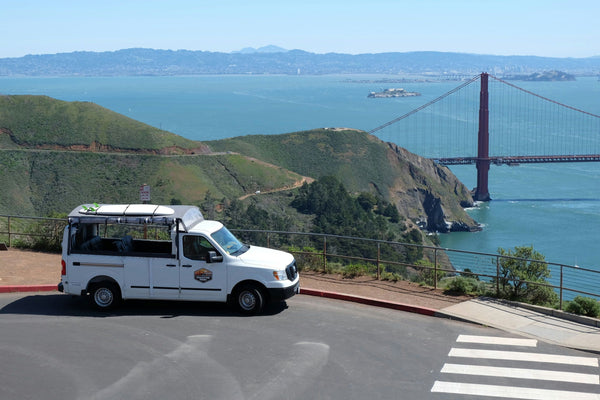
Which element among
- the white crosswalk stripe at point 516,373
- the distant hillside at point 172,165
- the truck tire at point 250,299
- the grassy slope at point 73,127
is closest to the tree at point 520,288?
the white crosswalk stripe at point 516,373

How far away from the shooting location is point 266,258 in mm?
12320

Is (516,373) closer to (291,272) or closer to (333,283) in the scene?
(291,272)

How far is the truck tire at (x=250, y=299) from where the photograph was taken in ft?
39.4

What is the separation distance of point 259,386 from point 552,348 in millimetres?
4495

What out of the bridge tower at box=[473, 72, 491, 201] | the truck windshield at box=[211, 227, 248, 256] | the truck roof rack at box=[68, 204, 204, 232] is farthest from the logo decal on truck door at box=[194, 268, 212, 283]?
the bridge tower at box=[473, 72, 491, 201]

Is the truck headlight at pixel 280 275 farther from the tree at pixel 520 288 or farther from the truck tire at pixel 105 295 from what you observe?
the tree at pixel 520 288

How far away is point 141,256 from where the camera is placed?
1216cm

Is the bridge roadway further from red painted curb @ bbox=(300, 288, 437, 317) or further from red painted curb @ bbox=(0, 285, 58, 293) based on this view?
red painted curb @ bbox=(0, 285, 58, 293)

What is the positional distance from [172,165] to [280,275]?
69919 millimetres

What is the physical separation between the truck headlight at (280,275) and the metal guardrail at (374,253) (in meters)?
1.33

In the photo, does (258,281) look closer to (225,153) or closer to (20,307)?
(20,307)

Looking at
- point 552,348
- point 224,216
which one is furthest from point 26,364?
point 224,216

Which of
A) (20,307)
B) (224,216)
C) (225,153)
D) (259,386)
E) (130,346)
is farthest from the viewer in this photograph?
(225,153)

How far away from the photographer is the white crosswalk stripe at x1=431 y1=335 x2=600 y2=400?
8.93 metres
